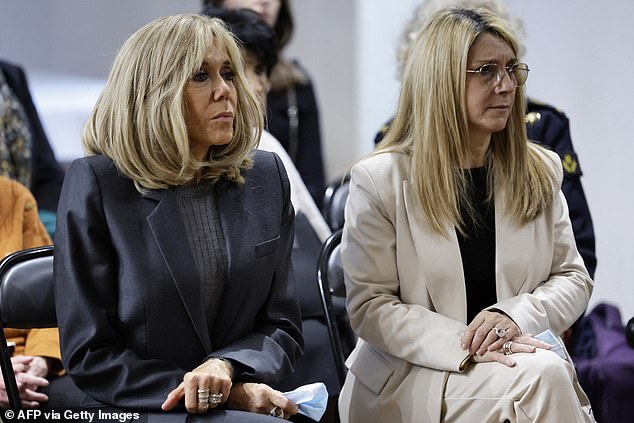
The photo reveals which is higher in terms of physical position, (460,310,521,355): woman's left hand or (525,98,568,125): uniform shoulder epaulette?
(525,98,568,125): uniform shoulder epaulette

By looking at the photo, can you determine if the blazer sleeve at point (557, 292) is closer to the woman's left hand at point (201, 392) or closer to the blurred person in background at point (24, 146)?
the woman's left hand at point (201, 392)

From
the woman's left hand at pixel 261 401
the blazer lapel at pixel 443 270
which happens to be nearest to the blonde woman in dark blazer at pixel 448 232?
the blazer lapel at pixel 443 270

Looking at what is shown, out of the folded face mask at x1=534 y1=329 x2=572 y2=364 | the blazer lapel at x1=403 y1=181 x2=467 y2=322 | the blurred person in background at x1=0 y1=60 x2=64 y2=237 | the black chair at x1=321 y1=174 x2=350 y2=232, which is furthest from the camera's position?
the blurred person in background at x1=0 y1=60 x2=64 y2=237

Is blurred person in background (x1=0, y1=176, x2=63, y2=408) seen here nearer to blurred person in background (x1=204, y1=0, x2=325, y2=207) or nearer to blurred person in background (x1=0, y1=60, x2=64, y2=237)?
blurred person in background (x1=0, y1=60, x2=64, y2=237)

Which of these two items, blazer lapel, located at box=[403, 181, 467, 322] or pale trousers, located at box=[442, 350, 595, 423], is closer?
pale trousers, located at box=[442, 350, 595, 423]

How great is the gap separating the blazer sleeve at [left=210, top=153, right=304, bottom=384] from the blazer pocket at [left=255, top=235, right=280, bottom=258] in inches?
0.8

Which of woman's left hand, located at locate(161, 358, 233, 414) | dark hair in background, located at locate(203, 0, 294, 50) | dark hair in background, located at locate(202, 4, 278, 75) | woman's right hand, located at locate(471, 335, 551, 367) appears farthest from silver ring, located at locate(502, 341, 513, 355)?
dark hair in background, located at locate(203, 0, 294, 50)

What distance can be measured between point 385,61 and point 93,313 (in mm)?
3272

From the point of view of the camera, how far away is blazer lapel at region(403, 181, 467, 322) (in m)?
2.79

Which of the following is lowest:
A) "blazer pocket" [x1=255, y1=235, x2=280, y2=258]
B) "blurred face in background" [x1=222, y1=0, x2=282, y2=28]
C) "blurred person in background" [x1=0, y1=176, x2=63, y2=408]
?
"blurred person in background" [x1=0, y1=176, x2=63, y2=408]

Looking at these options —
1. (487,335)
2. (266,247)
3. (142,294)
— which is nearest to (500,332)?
(487,335)

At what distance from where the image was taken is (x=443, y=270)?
2.79 metres

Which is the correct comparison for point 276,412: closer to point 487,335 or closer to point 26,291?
point 487,335

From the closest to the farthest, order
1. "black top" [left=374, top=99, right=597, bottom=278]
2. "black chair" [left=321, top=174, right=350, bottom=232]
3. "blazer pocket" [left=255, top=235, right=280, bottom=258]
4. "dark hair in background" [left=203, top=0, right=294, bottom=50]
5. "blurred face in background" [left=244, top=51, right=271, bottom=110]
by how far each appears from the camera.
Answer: "blazer pocket" [left=255, top=235, right=280, bottom=258] → "black top" [left=374, top=99, right=597, bottom=278] → "blurred face in background" [left=244, top=51, right=271, bottom=110] → "black chair" [left=321, top=174, right=350, bottom=232] → "dark hair in background" [left=203, top=0, right=294, bottom=50]
